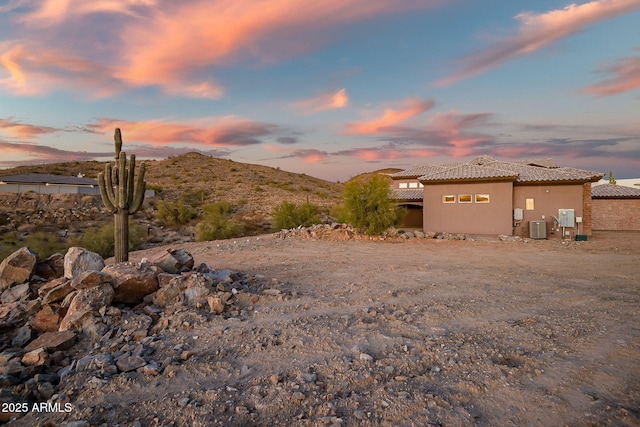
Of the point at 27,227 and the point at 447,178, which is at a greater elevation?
the point at 447,178

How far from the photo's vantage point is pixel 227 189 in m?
49.2

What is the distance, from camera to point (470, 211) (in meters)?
20.8

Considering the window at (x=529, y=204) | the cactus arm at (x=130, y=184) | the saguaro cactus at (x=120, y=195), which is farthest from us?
the window at (x=529, y=204)

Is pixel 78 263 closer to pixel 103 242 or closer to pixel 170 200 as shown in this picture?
pixel 103 242

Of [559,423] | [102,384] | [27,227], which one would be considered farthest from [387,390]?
[27,227]

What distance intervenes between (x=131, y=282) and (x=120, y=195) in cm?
405

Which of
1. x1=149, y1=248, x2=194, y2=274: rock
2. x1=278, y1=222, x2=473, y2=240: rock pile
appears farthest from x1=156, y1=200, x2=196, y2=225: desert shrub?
x1=149, y1=248, x2=194, y2=274: rock

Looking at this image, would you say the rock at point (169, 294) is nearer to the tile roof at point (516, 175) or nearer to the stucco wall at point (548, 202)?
the tile roof at point (516, 175)

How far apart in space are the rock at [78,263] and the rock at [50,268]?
1.89 feet

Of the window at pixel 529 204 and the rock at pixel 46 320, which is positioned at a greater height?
the window at pixel 529 204

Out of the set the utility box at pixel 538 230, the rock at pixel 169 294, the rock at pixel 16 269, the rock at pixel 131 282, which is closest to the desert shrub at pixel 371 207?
the utility box at pixel 538 230

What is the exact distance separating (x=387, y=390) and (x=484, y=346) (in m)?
1.84

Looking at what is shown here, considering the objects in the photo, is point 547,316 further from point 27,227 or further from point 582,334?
point 27,227

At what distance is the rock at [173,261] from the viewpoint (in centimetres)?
750
